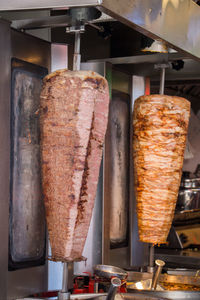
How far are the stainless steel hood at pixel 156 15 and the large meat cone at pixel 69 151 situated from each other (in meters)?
0.34

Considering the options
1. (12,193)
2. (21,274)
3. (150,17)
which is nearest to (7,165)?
(12,193)

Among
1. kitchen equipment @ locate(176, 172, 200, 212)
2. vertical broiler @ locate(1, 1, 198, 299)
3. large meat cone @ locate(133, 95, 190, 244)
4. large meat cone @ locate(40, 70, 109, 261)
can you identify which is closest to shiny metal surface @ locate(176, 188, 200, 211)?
kitchen equipment @ locate(176, 172, 200, 212)

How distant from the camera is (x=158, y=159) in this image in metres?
2.60

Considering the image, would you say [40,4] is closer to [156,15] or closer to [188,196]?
[156,15]

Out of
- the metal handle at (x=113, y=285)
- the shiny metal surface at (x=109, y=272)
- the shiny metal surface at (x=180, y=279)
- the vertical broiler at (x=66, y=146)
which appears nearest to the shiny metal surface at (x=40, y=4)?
the vertical broiler at (x=66, y=146)

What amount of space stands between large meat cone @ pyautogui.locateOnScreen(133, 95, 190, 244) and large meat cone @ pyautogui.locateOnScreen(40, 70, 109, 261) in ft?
2.65

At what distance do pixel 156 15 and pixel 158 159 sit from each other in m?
1.17

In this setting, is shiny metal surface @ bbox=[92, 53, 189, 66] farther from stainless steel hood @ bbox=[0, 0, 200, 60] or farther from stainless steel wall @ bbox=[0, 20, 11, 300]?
stainless steel wall @ bbox=[0, 20, 11, 300]

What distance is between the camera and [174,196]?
2.66 meters

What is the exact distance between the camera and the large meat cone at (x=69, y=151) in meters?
1.77

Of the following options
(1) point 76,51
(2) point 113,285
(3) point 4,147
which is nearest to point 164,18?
(1) point 76,51

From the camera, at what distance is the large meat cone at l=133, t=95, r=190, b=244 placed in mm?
2602

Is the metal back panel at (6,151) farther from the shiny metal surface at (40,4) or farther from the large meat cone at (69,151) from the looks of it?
the shiny metal surface at (40,4)

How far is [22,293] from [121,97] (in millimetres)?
1356
